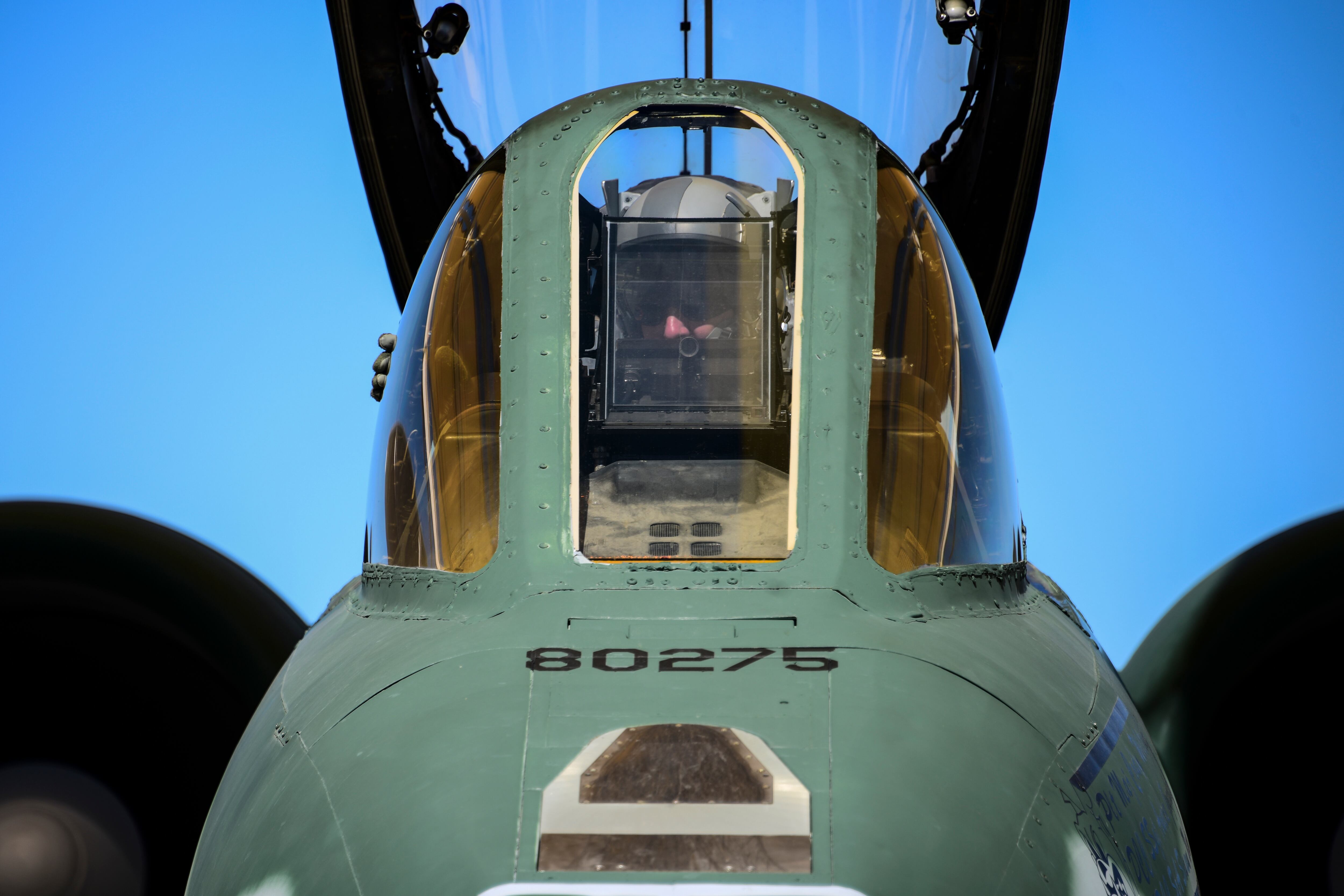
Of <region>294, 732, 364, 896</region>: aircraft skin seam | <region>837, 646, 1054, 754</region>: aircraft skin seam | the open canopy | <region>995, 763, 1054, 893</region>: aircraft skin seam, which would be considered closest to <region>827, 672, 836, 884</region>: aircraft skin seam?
<region>837, 646, 1054, 754</region>: aircraft skin seam

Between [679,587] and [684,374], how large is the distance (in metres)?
1.00

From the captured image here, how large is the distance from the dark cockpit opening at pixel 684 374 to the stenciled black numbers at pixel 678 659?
2.08ft

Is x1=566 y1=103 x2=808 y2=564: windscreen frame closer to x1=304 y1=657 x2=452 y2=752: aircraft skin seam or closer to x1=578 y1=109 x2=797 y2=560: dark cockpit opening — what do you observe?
x1=578 y1=109 x2=797 y2=560: dark cockpit opening

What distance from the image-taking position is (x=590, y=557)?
2678 mm

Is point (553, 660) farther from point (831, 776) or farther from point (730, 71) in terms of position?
point (730, 71)

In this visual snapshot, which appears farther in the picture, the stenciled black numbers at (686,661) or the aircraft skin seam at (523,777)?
the stenciled black numbers at (686,661)

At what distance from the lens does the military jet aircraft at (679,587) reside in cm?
181

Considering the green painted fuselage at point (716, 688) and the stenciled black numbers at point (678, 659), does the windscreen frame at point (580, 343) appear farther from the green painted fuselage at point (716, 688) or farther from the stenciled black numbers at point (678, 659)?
the stenciled black numbers at point (678, 659)

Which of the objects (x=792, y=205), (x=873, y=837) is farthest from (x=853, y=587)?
(x=792, y=205)

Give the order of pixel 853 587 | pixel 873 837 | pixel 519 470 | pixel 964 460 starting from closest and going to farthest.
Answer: pixel 873 837 < pixel 853 587 < pixel 519 470 < pixel 964 460

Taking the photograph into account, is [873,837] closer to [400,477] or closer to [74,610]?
[400,477]

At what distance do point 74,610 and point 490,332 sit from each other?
7.46 ft

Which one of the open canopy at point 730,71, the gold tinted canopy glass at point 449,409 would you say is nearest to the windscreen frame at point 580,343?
the gold tinted canopy glass at point 449,409

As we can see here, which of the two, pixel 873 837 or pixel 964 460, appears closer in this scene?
pixel 873 837
